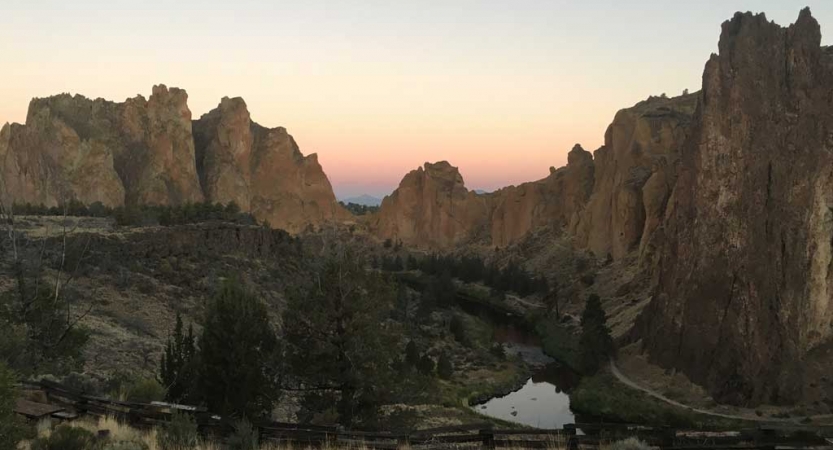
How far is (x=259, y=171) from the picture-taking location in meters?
160

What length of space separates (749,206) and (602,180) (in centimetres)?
6709

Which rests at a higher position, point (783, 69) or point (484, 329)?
point (783, 69)

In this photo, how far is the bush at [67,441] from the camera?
9656mm

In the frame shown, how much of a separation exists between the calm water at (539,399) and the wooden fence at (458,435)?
88.3 feet

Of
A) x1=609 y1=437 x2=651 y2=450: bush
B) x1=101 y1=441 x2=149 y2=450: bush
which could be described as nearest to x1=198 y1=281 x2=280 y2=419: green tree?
x1=101 y1=441 x2=149 y2=450: bush

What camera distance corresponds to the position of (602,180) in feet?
384

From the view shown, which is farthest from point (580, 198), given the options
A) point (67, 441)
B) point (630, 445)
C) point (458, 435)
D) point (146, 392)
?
point (67, 441)

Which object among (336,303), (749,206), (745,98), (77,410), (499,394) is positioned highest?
(745,98)

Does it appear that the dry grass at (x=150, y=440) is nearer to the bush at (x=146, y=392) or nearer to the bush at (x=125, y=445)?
the bush at (x=125, y=445)

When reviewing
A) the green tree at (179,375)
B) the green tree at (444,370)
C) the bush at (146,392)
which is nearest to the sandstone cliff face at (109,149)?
the green tree at (444,370)

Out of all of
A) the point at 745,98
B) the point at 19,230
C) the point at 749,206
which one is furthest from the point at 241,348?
the point at 745,98

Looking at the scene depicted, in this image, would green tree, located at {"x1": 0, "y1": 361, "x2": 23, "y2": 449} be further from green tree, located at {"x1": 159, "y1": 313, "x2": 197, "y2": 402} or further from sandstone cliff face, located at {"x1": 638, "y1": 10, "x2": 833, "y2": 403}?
sandstone cliff face, located at {"x1": 638, "y1": 10, "x2": 833, "y2": 403}

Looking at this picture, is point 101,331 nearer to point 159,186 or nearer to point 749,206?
point 749,206

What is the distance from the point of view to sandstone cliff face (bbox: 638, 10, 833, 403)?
149ft
